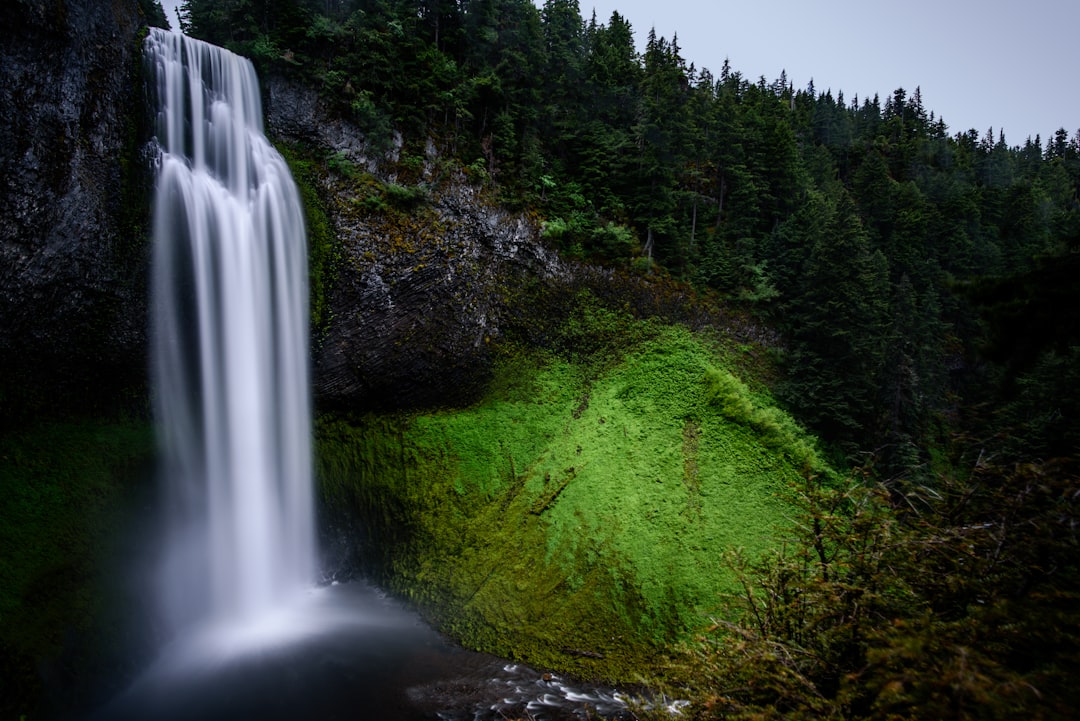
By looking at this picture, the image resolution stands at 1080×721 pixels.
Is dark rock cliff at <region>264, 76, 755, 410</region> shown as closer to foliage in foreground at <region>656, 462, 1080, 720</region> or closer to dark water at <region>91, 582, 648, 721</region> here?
dark water at <region>91, 582, 648, 721</region>

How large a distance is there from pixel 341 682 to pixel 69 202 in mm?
10997

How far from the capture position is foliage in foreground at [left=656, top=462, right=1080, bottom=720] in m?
2.69

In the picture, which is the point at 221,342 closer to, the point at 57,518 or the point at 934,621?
the point at 57,518

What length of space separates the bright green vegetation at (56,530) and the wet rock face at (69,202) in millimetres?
1058

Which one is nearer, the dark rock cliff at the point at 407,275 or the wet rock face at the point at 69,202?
the wet rock face at the point at 69,202

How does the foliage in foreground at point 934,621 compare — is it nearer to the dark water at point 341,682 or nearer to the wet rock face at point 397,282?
the dark water at point 341,682

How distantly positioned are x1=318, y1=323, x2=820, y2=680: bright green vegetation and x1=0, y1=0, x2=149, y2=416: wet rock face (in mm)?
5440

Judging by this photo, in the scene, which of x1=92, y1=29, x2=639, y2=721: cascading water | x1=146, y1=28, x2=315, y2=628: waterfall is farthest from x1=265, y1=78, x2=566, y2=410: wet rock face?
x1=146, y1=28, x2=315, y2=628: waterfall

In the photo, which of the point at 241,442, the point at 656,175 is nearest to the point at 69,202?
the point at 241,442

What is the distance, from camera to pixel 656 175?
1970 cm

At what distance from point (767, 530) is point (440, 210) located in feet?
41.2

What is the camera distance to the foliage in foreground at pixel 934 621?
2695mm

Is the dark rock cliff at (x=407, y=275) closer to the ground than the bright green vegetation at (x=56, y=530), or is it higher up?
higher up

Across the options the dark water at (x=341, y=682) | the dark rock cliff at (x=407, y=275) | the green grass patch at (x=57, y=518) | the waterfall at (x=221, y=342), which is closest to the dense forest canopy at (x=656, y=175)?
the dark rock cliff at (x=407, y=275)
